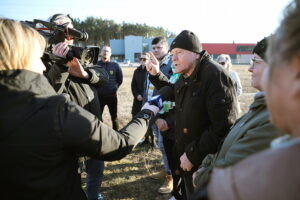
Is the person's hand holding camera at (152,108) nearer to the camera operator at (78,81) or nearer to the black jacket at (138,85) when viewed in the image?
the camera operator at (78,81)

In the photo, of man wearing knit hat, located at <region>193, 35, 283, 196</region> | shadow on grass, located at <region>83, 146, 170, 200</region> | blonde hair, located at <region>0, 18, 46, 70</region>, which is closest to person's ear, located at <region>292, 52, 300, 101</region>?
man wearing knit hat, located at <region>193, 35, 283, 196</region>

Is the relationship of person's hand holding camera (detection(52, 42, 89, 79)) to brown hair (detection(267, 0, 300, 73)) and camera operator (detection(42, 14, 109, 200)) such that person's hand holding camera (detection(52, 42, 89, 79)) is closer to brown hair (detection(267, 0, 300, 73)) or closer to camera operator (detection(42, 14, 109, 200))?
camera operator (detection(42, 14, 109, 200))

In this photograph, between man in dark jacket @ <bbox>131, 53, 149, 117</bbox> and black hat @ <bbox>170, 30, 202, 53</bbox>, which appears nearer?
black hat @ <bbox>170, 30, 202, 53</bbox>

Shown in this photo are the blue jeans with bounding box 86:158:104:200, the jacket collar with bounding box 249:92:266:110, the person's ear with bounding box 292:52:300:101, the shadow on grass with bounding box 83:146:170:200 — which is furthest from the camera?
the shadow on grass with bounding box 83:146:170:200

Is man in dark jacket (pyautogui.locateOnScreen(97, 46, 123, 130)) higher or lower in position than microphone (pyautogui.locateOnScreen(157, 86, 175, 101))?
lower

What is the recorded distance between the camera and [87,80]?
2.75 meters

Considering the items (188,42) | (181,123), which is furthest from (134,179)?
(188,42)

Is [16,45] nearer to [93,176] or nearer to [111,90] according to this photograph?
[93,176]

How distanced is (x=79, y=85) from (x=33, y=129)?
1.63 m

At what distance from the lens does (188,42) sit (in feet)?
8.16

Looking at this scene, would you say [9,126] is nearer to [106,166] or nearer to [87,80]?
[87,80]

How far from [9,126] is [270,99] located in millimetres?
1157

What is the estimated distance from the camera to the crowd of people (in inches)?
25.3

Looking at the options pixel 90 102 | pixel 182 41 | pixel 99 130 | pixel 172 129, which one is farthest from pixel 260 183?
pixel 172 129
